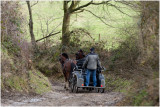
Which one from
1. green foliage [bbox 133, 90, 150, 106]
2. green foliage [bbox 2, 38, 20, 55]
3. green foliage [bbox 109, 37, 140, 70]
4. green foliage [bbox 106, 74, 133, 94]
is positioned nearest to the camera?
green foliage [bbox 133, 90, 150, 106]

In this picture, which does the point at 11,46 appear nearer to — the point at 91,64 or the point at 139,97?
the point at 91,64

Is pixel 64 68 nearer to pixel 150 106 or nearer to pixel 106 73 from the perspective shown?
pixel 106 73

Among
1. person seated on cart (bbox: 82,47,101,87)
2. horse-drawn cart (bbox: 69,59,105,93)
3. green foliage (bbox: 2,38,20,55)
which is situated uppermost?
green foliage (bbox: 2,38,20,55)

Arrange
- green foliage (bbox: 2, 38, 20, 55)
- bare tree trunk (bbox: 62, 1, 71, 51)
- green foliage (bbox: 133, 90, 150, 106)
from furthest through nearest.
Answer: bare tree trunk (bbox: 62, 1, 71, 51) < green foliage (bbox: 2, 38, 20, 55) < green foliage (bbox: 133, 90, 150, 106)

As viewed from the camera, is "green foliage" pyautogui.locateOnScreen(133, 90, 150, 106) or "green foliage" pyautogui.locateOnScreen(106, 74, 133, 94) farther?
"green foliage" pyautogui.locateOnScreen(106, 74, 133, 94)

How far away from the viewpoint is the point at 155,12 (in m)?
9.29

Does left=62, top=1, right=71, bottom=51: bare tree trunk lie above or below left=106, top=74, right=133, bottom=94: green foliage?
above

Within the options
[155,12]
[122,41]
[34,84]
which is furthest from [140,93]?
[122,41]

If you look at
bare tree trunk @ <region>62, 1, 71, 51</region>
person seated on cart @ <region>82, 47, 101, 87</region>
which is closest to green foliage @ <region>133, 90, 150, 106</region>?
person seated on cart @ <region>82, 47, 101, 87</region>

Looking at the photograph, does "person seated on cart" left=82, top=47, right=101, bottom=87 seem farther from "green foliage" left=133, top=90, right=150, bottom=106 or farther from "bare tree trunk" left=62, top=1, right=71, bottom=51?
"bare tree trunk" left=62, top=1, right=71, bottom=51

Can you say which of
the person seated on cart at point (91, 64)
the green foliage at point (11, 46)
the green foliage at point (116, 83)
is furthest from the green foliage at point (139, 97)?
the green foliage at point (11, 46)

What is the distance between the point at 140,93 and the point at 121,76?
1014cm

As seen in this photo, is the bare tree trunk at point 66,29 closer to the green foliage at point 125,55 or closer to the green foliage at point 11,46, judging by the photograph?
the green foliage at point 125,55

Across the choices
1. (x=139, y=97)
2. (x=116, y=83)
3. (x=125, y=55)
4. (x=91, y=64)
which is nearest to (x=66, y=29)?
(x=125, y=55)
